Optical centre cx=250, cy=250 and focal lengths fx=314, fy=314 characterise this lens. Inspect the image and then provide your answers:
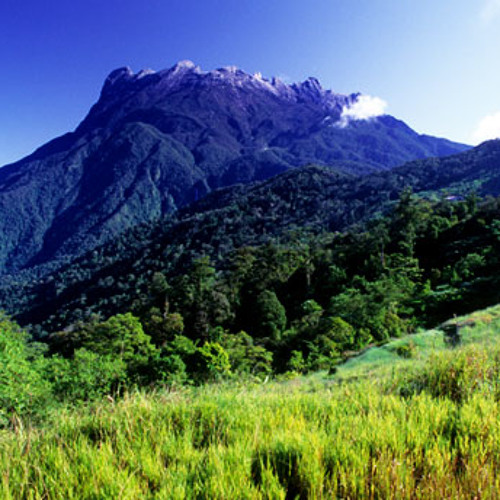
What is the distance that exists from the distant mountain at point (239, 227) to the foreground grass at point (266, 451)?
9101cm

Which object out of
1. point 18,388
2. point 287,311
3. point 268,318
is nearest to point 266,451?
point 18,388

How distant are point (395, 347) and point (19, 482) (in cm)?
1189

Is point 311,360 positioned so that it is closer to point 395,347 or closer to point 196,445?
point 395,347

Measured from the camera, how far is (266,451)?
152cm

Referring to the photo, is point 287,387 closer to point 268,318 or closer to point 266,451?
point 266,451

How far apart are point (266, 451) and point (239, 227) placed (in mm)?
145775

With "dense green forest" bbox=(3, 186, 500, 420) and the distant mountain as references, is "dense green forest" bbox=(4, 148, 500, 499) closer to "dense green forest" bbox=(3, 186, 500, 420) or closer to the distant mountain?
"dense green forest" bbox=(3, 186, 500, 420)

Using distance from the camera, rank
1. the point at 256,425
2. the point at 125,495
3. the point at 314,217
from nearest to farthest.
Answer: the point at 125,495 → the point at 256,425 → the point at 314,217

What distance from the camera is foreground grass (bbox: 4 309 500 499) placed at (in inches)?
48.7

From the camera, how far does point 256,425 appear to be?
172 centimetres

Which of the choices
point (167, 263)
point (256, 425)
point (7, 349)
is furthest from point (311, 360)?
point (167, 263)

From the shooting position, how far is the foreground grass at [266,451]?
1.24 meters

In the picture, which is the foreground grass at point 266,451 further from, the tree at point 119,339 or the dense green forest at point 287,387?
the tree at point 119,339

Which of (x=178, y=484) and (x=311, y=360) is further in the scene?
(x=311, y=360)
